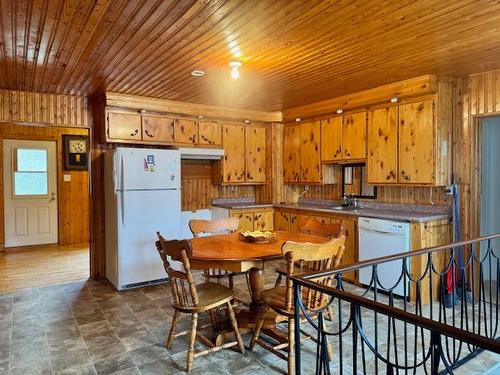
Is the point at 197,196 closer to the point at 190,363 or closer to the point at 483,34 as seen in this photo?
the point at 190,363

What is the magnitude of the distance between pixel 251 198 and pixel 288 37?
3.73 metres

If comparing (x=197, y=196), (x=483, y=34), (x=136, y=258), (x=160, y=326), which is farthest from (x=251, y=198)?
(x=483, y=34)

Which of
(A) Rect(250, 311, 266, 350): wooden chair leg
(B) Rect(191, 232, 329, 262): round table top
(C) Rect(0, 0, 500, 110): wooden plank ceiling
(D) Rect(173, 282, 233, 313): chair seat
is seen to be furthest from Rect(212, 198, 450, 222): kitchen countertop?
(D) Rect(173, 282, 233, 313): chair seat

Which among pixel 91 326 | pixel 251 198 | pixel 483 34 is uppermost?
pixel 483 34

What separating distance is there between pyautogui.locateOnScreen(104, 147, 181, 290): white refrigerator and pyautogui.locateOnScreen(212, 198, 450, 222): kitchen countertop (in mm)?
1095

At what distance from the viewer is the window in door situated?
23.0 feet

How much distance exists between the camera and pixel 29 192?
716 cm

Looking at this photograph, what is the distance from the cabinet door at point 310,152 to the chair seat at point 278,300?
109 inches

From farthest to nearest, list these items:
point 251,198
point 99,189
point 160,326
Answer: point 251,198
point 99,189
point 160,326

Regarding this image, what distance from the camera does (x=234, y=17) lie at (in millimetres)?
2438

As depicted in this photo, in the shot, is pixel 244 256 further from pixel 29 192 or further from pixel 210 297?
pixel 29 192

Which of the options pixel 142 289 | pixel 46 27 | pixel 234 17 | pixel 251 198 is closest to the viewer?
pixel 234 17

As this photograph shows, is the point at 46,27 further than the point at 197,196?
No

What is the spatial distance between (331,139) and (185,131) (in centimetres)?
208
